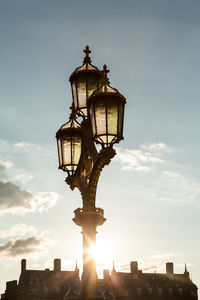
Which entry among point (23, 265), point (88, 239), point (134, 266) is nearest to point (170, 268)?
point (134, 266)

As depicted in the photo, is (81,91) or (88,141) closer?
(88,141)

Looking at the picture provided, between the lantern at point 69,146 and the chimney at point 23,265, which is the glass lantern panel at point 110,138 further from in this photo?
the chimney at point 23,265

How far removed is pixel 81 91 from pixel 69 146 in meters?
1.11

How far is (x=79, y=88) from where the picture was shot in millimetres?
8352

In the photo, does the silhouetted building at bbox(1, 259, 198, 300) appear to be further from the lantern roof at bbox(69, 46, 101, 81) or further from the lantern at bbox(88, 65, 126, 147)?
the lantern at bbox(88, 65, 126, 147)

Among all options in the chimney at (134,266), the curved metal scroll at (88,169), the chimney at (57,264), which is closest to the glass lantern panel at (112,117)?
the curved metal scroll at (88,169)

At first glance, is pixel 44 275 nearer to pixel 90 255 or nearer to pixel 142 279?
pixel 142 279

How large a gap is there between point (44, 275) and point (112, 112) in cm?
7851

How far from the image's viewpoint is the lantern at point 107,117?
22.2 feet

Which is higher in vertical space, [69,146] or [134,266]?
[134,266]

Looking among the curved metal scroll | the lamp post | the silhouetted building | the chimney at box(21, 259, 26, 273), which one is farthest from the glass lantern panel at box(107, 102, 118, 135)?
the chimney at box(21, 259, 26, 273)

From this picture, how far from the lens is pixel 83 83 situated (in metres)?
8.32

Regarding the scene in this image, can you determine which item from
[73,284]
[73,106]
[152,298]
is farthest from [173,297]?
[73,106]

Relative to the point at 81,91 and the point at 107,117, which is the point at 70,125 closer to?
the point at 81,91
